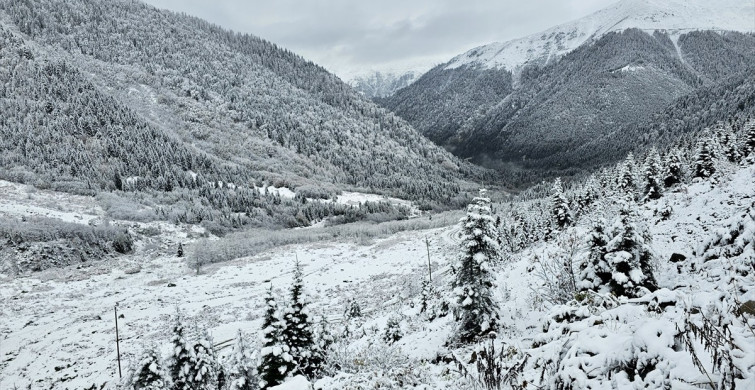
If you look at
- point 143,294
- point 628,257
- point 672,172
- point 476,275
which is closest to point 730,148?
point 672,172

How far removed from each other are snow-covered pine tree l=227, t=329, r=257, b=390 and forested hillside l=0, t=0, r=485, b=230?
217 ft

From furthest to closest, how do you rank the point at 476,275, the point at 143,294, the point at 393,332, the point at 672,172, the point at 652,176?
the point at 143,294, the point at 672,172, the point at 652,176, the point at 393,332, the point at 476,275

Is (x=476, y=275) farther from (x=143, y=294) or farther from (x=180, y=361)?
(x=143, y=294)

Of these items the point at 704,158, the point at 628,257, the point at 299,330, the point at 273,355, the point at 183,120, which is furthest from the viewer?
the point at 183,120

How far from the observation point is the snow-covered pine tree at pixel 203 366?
59.3ft

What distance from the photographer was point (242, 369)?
19.5m

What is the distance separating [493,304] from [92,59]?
166493mm

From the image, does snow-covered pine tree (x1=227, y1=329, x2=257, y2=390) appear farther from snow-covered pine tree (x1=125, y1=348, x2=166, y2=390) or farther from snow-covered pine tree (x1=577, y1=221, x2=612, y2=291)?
snow-covered pine tree (x1=577, y1=221, x2=612, y2=291)

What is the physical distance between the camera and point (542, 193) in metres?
123

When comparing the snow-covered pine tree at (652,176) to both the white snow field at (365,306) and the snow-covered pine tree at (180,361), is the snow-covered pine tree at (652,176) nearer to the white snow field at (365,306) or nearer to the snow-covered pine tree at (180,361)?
the white snow field at (365,306)

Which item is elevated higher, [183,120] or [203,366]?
[183,120]

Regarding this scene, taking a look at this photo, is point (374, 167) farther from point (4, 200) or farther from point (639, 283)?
point (639, 283)

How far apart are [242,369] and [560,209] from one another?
29.5 metres

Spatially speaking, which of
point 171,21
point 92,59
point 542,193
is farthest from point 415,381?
point 171,21
